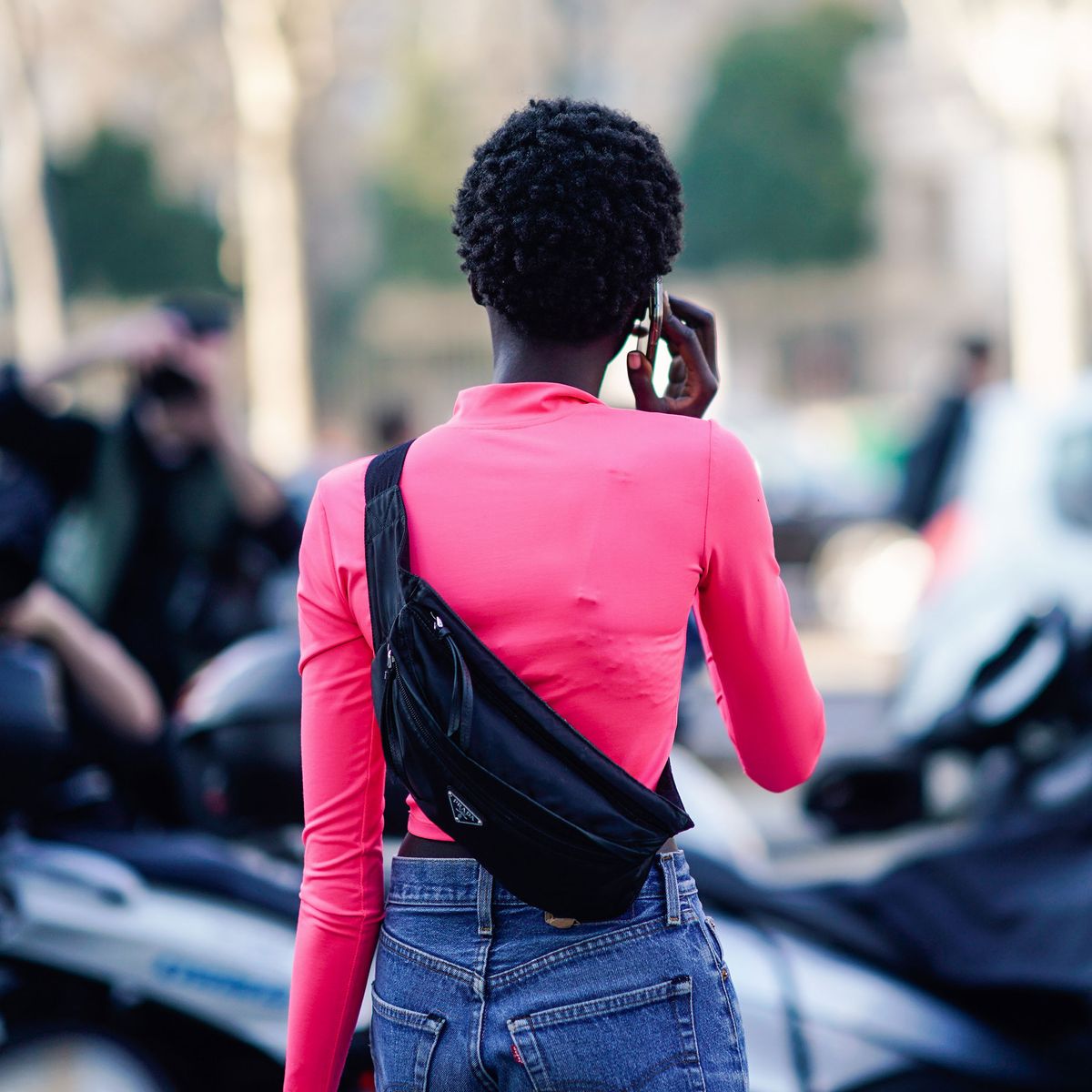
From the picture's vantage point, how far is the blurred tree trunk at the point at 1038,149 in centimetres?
1662

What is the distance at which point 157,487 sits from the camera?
4148 mm

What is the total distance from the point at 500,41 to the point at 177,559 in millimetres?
35095

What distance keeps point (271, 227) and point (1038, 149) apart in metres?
8.85

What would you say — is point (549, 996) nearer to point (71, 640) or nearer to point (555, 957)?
point (555, 957)

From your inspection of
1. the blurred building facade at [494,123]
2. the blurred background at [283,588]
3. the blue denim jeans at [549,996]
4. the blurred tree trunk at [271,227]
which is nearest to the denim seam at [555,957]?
the blue denim jeans at [549,996]

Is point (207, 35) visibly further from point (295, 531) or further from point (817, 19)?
point (295, 531)

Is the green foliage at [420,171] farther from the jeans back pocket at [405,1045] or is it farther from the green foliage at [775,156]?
the jeans back pocket at [405,1045]

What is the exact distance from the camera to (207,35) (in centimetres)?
2355

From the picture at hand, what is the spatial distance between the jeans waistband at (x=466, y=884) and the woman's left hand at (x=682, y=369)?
48cm

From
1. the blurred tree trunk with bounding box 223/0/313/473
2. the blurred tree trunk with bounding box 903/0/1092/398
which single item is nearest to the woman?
the blurred tree trunk with bounding box 903/0/1092/398

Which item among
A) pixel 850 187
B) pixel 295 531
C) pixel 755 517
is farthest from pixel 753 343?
pixel 755 517

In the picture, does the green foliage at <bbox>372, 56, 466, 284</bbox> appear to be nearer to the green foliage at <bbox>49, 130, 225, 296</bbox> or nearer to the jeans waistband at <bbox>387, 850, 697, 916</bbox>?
the green foliage at <bbox>49, 130, 225, 296</bbox>

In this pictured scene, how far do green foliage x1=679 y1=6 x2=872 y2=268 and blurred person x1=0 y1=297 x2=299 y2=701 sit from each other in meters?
32.9

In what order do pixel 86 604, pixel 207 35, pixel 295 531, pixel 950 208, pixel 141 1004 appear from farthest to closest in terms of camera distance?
pixel 950 208
pixel 207 35
pixel 295 531
pixel 86 604
pixel 141 1004
